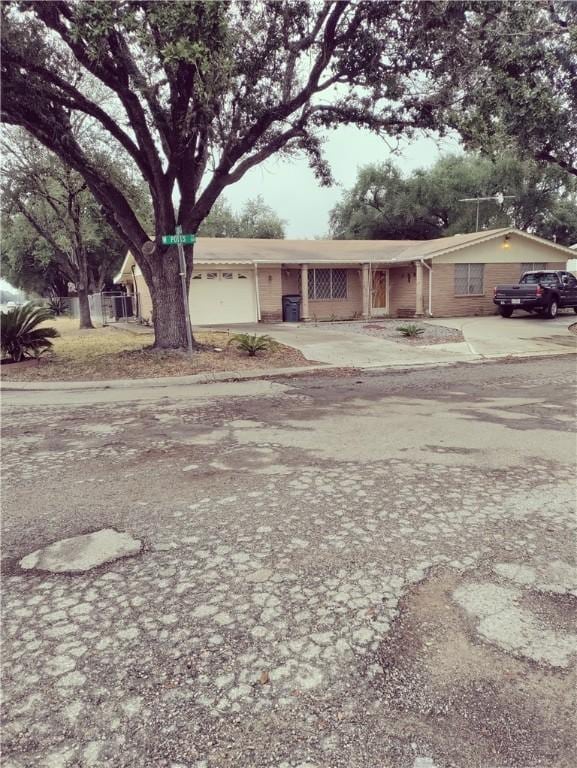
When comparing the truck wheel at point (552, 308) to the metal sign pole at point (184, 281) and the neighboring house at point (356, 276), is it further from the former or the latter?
the metal sign pole at point (184, 281)

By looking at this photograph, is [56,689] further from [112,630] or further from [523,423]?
[523,423]

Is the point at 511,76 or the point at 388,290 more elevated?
the point at 511,76

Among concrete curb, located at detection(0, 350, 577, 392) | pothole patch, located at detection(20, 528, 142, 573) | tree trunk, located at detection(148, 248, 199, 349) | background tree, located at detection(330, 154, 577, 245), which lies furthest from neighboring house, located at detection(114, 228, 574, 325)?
pothole patch, located at detection(20, 528, 142, 573)

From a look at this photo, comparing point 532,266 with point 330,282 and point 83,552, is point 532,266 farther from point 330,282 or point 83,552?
point 83,552

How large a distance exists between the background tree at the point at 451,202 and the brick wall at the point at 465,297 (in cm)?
1366

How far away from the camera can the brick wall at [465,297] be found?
22312mm

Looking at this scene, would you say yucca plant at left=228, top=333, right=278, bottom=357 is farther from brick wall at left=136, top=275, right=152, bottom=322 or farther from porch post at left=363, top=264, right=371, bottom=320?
brick wall at left=136, top=275, right=152, bottom=322

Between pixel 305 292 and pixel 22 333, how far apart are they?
12753 mm

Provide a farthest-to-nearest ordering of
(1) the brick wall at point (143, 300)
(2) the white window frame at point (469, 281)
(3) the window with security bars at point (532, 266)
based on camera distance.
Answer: (3) the window with security bars at point (532, 266) < (1) the brick wall at point (143, 300) < (2) the white window frame at point (469, 281)

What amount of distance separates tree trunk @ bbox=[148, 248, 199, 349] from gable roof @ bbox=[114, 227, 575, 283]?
27.6 ft

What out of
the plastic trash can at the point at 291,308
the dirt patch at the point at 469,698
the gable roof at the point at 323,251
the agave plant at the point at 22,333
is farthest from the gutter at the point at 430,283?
the dirt patch at the point at 469,698

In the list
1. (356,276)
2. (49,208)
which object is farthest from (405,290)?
(49,208)

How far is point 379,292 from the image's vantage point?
80.1 ft

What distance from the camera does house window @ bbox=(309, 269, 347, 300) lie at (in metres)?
22.5
